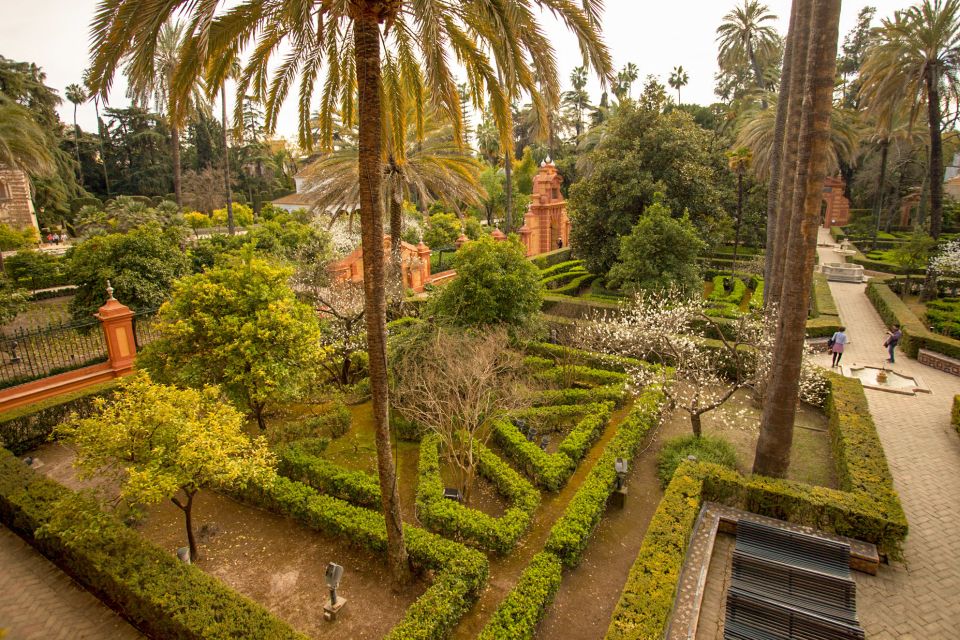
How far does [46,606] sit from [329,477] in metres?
4.42

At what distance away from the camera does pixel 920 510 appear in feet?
31.9

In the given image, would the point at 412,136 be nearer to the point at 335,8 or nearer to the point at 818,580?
the point at 335,8

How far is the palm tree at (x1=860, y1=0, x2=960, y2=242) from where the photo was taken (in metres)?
20.8

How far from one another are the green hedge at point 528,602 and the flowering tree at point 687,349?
6.26 metres

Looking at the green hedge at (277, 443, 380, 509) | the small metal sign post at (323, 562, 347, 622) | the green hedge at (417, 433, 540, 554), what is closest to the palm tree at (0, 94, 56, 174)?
the green hedge at (277, 443, 380, 509)

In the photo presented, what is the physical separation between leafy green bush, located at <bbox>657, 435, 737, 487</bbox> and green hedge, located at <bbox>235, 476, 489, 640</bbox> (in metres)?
4.95

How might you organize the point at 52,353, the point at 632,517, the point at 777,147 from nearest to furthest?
the point at 632,517, the point at 777,147, the point at 52,353

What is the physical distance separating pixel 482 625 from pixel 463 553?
1.00 m

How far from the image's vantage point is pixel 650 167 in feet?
74.0

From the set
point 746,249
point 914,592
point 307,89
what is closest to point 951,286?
point 746,249

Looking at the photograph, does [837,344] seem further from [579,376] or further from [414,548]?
[414,548]

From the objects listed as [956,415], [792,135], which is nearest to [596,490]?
[792,135]

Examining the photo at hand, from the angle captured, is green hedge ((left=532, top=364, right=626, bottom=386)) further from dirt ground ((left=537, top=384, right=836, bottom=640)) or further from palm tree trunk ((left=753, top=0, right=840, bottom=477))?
palm tree trunk ((left=753, top=0, right=840, bottom=477))

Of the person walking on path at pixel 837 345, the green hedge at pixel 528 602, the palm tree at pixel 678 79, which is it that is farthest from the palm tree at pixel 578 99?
the green hedge at pixel 528 602
